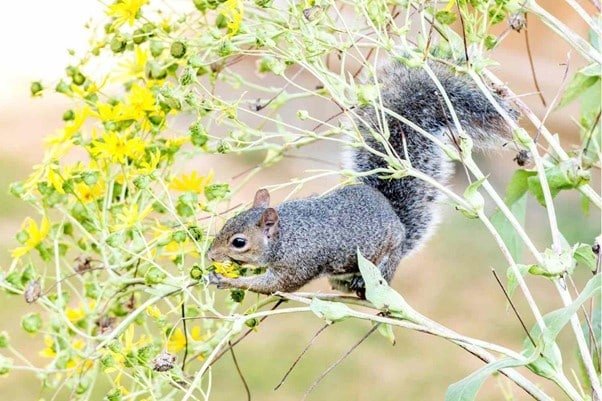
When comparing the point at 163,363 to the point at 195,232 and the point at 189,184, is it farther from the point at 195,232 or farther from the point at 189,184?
the point at 189,184

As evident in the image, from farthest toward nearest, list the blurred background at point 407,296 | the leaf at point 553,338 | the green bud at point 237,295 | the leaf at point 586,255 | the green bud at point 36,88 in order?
the blurred background at point 407,296 < the green bud at point 36,88 < the green bud at point 237,295 < the leaf at point 586,255 < the leaf at point 553,338

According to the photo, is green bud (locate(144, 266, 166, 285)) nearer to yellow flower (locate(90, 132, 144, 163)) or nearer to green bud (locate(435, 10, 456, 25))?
yellow flower (locate(90, 132, 144, 163))

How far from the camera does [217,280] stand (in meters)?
1.04

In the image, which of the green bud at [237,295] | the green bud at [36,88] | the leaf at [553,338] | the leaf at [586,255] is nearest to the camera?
the leaf at [553,338]

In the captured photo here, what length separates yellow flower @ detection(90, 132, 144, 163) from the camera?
98cm

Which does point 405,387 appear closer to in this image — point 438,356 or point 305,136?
point 438,356

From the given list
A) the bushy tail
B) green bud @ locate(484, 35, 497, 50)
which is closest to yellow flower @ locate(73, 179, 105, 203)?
the bushy tail

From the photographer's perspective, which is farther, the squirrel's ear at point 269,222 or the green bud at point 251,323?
the squirrel's ear at point 269,222

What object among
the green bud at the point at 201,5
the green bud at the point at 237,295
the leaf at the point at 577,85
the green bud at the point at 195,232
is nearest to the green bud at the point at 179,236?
the green bud at the point at 195,232

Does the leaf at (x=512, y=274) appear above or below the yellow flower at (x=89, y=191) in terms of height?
above

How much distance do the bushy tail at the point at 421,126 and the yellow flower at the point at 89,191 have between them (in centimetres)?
25

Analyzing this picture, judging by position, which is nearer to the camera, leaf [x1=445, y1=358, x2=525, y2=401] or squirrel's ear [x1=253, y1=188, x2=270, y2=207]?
leaf [x1=445, y1=358, x2=525, y2=401]

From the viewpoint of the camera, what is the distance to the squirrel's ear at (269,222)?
45.3 inches

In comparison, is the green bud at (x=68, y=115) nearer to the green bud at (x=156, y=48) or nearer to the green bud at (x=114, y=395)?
the green bud at (x=156, y=48)
